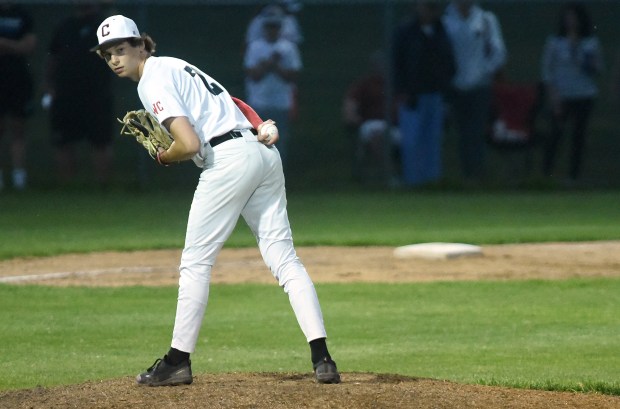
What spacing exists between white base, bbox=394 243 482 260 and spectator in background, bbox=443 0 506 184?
23.9 ft

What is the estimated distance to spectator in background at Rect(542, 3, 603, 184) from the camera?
843 inches

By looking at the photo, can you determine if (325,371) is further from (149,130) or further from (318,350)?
(149,130)

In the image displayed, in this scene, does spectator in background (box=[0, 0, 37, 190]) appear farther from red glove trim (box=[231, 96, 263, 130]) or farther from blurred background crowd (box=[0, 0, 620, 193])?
red glove trim (box=[231, 96, 263, 130])

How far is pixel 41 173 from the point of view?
24.2 meters

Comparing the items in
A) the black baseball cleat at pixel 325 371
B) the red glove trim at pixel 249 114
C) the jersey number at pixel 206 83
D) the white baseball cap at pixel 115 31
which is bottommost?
the black baseball cleat at pixel 325 371

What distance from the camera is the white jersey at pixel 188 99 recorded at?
21.6 feet

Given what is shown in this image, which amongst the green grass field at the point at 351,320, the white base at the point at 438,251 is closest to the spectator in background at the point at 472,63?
the green grass field at the point at 351,320

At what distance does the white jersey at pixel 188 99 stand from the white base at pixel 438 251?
7264 mm

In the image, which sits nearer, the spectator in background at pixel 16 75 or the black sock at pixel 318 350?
the black sock at pixel 318 350

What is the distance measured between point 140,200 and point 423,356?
11.9 meters

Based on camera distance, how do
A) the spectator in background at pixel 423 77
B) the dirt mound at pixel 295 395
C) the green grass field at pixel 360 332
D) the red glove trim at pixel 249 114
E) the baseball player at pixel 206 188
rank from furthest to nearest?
the spectator in background at pixel 423 77 → the green grass field at pixel 360 332 → the red glove trim at pixel 249 114 → the baseball player at pixel 206 188 → the dirt mound at pixel 295 395

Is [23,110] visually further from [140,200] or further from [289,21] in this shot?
[289,21]

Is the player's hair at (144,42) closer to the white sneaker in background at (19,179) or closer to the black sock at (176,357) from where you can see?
the black sock at (176,357)

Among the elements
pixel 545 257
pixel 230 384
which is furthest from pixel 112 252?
pixel 230 384
